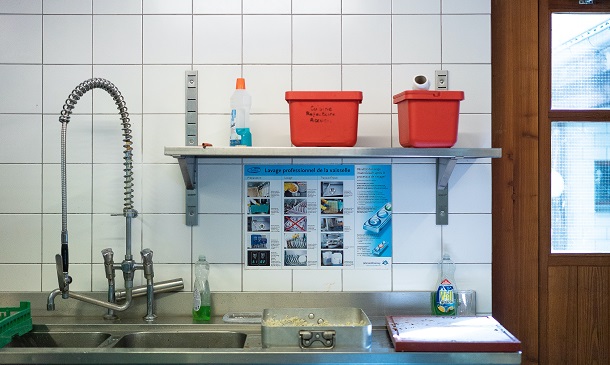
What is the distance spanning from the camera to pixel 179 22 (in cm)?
246

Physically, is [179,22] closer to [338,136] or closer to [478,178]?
[338,136]

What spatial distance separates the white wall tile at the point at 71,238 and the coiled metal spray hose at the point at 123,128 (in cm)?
21

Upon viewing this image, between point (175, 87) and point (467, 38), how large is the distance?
3.74 feet

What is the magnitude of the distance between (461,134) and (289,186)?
69cm

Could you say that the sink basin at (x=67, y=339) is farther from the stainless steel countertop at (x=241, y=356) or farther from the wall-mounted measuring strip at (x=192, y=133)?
the wall-mounted measuring strip at (x=192, y=133)

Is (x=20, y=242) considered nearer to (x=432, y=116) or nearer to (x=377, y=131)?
(x=377, y=131)

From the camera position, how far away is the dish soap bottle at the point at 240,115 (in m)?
2.28

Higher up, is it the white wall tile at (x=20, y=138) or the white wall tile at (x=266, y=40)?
the white wall tile at (x=266, y=40)

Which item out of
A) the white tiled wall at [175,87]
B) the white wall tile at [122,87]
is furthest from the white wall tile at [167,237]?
the white wall tile at [122,87]

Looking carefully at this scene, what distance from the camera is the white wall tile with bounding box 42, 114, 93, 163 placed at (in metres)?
2.46

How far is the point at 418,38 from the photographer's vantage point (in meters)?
2.47

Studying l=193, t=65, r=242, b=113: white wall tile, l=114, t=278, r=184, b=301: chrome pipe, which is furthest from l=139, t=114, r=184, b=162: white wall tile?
l=114, t=278, r=184, b=301: chrome pipe

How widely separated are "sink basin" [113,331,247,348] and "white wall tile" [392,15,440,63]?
121cm

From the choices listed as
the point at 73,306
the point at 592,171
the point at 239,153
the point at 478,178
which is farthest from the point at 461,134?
the point at 73,306
